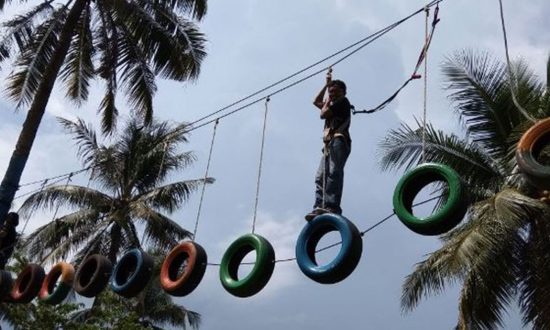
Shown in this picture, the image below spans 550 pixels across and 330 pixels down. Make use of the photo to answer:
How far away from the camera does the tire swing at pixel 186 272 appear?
304 inches

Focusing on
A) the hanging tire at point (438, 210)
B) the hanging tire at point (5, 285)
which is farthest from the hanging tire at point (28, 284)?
the hanging tire at point (438, 210)

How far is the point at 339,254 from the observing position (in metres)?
6.30

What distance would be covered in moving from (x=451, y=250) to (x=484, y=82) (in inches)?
152

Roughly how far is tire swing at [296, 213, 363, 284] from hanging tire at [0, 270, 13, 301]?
5.23 meters

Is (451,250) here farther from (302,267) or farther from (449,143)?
(302,267)

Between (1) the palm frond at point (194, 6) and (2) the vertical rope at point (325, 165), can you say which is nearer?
(2) the vertical rope at point (325, 165)

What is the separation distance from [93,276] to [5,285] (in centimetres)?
202

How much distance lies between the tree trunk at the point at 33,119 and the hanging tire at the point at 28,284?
3.16 feet

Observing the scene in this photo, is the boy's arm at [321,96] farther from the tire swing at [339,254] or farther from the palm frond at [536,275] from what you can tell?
the palm frond at [536,275]

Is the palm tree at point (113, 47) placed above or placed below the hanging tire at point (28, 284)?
above

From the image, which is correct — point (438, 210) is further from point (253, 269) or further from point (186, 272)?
point (186, 272)

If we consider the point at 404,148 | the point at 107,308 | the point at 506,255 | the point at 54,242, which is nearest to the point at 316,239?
the point at 506,255

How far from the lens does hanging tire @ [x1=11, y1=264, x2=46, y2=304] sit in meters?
9.88

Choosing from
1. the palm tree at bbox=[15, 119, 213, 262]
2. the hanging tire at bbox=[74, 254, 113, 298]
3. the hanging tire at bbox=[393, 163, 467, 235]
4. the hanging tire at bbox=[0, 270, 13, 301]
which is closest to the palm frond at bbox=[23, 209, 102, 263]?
the palm tree at bbox=[15, 119, 213, 262]
